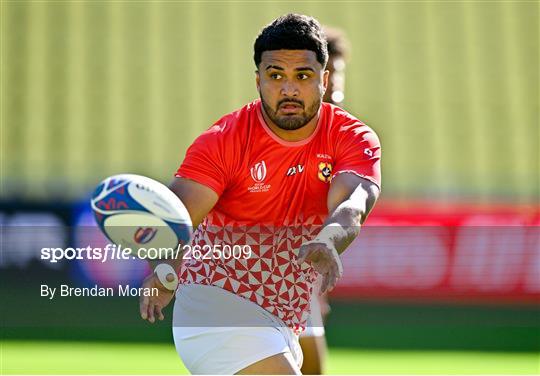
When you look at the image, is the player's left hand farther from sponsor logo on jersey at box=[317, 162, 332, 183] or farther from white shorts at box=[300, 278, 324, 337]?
white shorts at box=[300, 278, 324, 337]

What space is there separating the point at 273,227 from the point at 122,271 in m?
5.26

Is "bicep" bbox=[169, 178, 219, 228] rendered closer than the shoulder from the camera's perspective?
Yes

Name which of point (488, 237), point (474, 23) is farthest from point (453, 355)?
point (474, 23)

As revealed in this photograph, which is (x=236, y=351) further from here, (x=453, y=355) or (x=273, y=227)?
(x=453, y=355)

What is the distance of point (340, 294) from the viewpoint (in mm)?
10281

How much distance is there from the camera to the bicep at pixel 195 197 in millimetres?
4230

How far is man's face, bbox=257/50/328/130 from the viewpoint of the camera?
4.34 metres

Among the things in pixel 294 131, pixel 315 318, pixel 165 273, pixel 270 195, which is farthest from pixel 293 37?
pixel 315 318

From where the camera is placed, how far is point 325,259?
3.82 metres

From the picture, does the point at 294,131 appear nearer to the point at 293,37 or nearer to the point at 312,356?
the point at 293,37

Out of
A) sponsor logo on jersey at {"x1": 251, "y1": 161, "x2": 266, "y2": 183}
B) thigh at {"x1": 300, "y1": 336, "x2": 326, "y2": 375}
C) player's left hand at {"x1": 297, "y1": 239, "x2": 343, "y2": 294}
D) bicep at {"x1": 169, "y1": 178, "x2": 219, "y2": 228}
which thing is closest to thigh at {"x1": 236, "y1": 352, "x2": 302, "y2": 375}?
player's left hand at {"x1": 297, "y1": 239, "x2": 343, "y2": 294}

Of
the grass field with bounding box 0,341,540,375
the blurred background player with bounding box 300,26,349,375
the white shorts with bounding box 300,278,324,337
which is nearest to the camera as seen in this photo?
the white shorts with bounding box 300,278,324,337

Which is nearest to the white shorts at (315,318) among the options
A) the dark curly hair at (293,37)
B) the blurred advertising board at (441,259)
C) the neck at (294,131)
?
the neck at (294,131)

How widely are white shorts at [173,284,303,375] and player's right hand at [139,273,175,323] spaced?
0.79 ft
